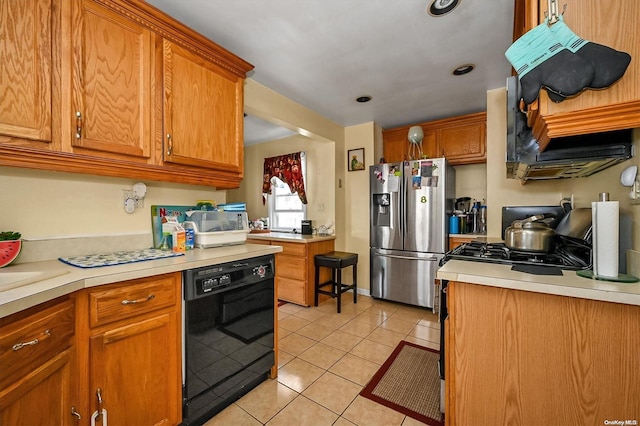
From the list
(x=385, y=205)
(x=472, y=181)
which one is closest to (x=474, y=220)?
(x=472, y=181)

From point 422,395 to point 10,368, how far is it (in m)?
1.96

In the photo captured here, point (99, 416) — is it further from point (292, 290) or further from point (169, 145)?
point (292, 290)

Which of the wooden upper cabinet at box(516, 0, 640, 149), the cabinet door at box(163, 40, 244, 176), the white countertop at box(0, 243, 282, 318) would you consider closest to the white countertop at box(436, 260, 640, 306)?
the wooden upper cabinet at box(516, 0, 640, 149)

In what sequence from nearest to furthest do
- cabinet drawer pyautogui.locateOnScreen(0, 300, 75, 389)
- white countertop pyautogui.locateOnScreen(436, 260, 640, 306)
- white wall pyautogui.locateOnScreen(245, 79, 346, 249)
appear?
cabinet drawer pyautogui.locateOnScreen(0, 300, 75, 389) → white countertop pyautogui.locateOnScreen(436, 260, 640, 306) → white wall pyautogui.locateOnScreen(245, 79, 346, 249)

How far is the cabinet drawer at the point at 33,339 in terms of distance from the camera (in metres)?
0.79

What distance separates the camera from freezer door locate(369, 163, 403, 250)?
3.26 metres

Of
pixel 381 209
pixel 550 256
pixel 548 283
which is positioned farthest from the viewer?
pixel 381 209

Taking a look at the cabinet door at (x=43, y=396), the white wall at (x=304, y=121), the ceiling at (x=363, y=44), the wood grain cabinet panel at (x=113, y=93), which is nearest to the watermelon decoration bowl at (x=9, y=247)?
the wood grain cabinet panel at (x=113, y=93)

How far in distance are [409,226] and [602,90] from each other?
238cm

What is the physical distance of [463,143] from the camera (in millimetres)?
3246

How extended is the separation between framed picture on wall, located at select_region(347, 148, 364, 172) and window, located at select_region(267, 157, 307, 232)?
3.30ft

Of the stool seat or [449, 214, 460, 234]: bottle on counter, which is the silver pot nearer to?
[449, 214, 460, 234]: bottle on counter

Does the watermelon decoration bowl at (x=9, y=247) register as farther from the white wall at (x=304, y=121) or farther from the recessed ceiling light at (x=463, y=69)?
the recessed ceiling light at (x=463, y=69)

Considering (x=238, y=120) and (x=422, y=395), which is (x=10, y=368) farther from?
(x=422, y=395)
